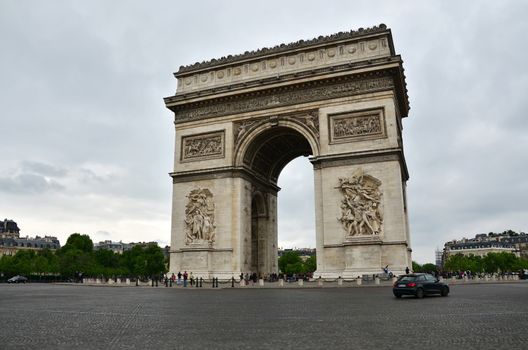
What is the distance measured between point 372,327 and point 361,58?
2342 centimetres

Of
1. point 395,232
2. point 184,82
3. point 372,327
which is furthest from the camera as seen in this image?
point 184,82

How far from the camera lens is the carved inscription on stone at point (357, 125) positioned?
27.7 meters

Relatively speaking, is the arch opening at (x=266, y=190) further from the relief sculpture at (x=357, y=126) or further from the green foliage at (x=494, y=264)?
the green foliage at (x=494, y=264)

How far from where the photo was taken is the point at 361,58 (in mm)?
28781

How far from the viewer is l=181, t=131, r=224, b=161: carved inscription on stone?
31719 millimetres

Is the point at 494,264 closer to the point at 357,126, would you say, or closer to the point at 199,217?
the point at 357,126

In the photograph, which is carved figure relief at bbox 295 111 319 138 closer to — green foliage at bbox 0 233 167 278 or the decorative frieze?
the decorative frieze

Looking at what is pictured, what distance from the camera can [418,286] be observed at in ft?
52.6

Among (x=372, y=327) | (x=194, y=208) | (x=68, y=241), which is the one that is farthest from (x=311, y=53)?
(x=68, y=241)

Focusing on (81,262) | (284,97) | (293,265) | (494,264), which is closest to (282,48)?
(284,97)

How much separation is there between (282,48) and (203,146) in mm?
8251

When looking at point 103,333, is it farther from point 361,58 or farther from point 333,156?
point 361,58

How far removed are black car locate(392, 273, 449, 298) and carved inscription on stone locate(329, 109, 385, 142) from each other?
1231cm

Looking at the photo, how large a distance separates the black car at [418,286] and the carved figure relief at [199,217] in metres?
15.8
